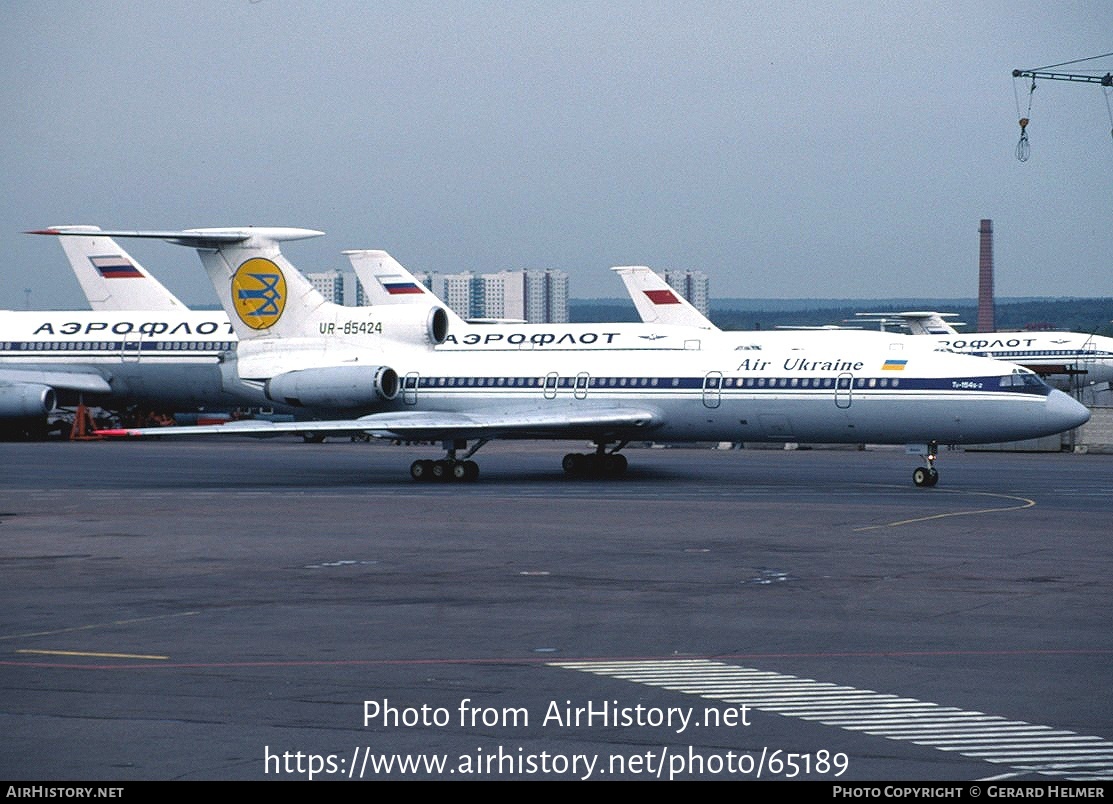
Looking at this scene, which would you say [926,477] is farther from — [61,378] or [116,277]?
[116,277]

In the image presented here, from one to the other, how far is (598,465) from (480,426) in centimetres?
410

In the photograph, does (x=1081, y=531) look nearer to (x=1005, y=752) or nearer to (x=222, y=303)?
(x=1005, y=752)

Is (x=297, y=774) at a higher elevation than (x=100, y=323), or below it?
below

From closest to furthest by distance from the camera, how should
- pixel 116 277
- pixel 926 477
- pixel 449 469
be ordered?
pixel 926 477 < pixel 449 469 < pixel 116 277

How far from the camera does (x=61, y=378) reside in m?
58.2

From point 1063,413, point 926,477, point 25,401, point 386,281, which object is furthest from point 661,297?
point 1063,413

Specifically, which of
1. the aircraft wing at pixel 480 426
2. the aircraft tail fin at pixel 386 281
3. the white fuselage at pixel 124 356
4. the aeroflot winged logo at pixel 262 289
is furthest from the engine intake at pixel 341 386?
the aircraft tail fin at pixel 386 281

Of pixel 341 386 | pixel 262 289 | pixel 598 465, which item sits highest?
pixel 262 289

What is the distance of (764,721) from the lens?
11.0 m

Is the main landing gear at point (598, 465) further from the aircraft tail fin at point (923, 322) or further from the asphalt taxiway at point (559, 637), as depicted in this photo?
the aircraft tail fin at point (923, 322)

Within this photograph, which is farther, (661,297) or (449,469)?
(661,297)

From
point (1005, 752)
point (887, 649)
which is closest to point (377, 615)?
point (887, 649)

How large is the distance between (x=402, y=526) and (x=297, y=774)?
16.6 m

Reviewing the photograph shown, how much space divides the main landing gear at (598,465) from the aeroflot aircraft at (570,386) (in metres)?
0.04
